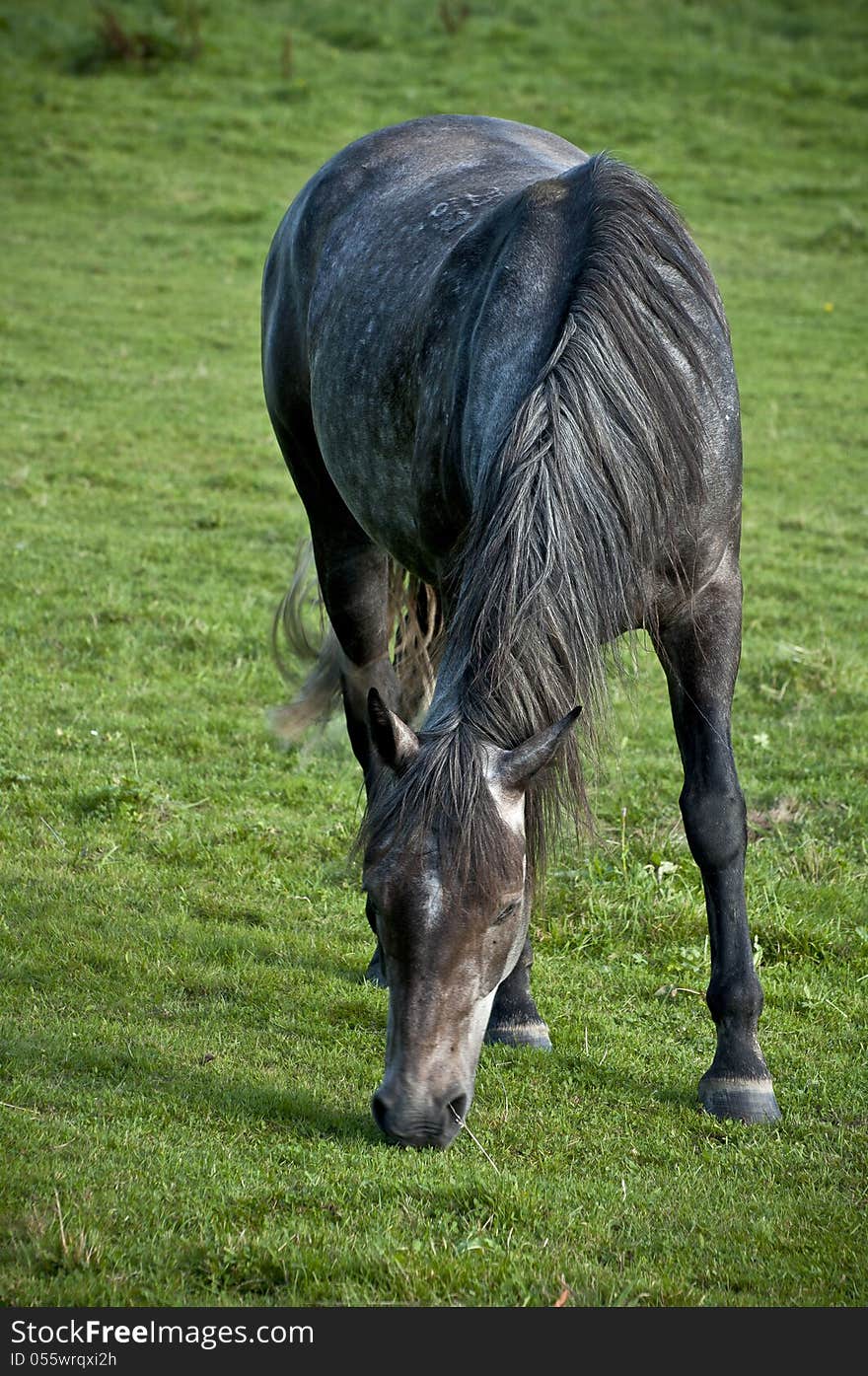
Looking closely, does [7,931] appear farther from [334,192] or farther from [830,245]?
[830,245]

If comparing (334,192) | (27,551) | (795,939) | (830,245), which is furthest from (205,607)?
(830,245)

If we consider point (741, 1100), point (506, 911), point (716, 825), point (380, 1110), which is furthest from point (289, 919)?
point (506, 911)

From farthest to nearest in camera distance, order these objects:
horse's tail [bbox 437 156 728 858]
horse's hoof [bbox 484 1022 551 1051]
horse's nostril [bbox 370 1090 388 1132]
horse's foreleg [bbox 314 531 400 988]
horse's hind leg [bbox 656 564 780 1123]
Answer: horse's foreleg [bbox 314 531 400 988], horse's hoof [bbox 484 1022 551 1051], horse's hind leg [bbox 656 564 780 1123], horse's tail [bbox 437 156 728 858], horse's nostril [bbox 370 1090 388 1132]

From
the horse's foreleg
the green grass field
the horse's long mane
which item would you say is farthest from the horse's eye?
the horse's foreleg

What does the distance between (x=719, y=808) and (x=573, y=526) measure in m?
1.16

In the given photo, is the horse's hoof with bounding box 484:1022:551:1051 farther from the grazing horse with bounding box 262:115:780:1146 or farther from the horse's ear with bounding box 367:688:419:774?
the horse's ear with bounding box 367:688:419:774

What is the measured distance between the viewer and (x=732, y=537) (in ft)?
13.7

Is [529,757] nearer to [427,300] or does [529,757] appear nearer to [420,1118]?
[420,1118]

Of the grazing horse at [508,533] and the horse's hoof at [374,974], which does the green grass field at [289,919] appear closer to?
the horse's hoof at [374,974]

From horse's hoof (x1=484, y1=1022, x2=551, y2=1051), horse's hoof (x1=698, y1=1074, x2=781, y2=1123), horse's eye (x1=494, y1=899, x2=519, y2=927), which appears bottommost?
horse's hoof (x1=484, y1=1022, x2=551, y2=1051)

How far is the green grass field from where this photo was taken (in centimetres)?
326

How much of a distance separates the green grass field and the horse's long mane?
536 millimetres

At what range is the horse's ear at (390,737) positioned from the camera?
10.5 feet

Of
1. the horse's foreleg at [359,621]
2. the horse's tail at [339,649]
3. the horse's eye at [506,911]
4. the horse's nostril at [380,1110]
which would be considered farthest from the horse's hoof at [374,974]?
the horse's eye at [506,911]
